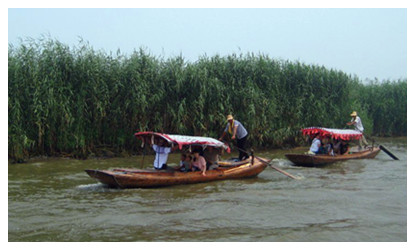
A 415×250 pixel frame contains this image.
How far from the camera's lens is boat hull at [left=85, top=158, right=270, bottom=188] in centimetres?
877

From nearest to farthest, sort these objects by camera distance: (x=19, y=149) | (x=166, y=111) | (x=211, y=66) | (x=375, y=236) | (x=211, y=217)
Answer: (x=375, y=236), (x=211, y=217), (x=19, y=149), (x=166, y=111), (x=211, y=66)

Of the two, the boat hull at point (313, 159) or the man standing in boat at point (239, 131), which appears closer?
the man standing in boat at point (239, 131)

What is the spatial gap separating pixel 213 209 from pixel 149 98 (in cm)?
819

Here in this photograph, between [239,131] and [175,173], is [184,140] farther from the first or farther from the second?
[239,131]

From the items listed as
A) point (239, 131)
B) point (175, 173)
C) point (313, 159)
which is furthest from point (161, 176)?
point (313, 159)

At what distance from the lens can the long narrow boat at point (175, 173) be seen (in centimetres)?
882

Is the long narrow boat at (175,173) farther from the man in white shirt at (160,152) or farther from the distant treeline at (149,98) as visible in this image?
the distant treeline at (149,98)

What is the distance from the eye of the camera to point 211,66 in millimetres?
17188

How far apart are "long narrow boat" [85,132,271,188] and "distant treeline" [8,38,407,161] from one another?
467 centimetres

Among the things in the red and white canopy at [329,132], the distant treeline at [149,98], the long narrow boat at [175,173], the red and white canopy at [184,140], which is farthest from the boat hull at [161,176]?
the distant treeline at [149,98]
